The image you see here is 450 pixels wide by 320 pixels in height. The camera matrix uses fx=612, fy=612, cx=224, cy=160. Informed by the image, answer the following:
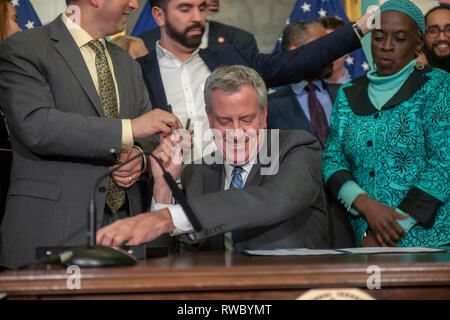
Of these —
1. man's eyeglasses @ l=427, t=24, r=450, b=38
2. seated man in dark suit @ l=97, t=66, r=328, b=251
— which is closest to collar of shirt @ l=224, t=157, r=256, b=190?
seated man in dark suit @ l=97, t=66, r=328, b=251

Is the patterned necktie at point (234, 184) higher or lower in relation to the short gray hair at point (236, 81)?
lower

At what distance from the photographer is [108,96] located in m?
2.77

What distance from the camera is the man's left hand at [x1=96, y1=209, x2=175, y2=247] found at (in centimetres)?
189

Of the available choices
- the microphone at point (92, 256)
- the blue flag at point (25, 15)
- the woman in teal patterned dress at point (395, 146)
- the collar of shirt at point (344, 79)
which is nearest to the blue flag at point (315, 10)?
the collar of shirt at point (344, 79)

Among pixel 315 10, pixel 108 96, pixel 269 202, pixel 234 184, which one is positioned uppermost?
pixel 315 10

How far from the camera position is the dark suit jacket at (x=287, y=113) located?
12.5ft

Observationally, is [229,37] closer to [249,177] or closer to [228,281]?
[249,177]

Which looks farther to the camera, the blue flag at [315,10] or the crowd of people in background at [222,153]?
the blue flag at [315,10]

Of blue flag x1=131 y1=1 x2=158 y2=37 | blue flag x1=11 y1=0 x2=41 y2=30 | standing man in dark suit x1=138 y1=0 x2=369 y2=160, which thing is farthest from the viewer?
blue flag x1=131 y1=1 x2=158 y2=37

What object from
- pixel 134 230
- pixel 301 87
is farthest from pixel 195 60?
pixel 134 230

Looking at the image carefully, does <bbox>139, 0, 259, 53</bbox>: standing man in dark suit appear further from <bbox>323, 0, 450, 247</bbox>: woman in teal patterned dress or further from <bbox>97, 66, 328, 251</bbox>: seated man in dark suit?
<bbox>97, 66, 328, 251</bbox>: seated man in dark suit

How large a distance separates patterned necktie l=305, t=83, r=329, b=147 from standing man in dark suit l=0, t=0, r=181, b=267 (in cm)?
147

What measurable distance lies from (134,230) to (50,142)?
739 millimetres

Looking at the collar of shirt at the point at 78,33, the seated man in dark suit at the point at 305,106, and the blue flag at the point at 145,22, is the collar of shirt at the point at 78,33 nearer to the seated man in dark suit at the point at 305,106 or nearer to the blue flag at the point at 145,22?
the seated man in dark suit at the point at 305,106
